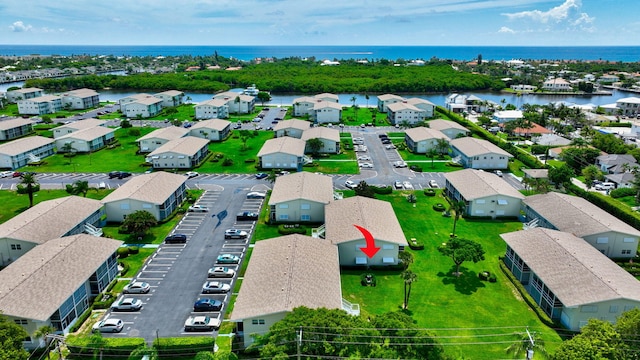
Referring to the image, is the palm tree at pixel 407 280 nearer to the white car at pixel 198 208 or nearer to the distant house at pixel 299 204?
the distant house at pixel 299 204

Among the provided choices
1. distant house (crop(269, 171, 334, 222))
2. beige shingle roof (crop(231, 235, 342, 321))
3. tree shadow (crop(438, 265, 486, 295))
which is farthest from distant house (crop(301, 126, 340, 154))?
tree shadow (crop(438, 265, 486, 295))

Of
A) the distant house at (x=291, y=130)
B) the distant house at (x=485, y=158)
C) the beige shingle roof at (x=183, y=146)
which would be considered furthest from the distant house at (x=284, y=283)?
the distant house at (x=291, y=130)

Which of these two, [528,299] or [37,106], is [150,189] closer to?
[528,299]

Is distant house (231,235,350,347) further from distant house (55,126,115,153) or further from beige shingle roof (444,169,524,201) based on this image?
distant house (55,126,115,153)

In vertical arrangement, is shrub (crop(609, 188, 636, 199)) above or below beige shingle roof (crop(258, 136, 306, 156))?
below

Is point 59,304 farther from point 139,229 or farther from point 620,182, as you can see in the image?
point 620,182

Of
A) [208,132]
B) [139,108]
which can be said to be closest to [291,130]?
[208,132]

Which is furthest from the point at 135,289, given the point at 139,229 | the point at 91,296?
the point at 139,229
